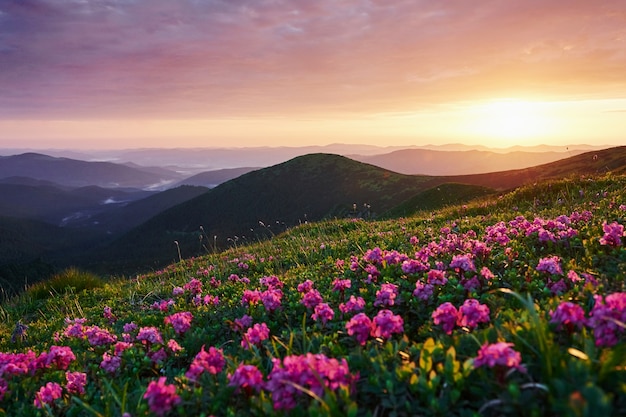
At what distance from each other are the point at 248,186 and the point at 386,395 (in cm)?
16222

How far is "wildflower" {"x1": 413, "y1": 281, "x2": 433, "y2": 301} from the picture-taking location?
466 centimetres

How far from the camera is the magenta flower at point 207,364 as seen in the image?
356 cm

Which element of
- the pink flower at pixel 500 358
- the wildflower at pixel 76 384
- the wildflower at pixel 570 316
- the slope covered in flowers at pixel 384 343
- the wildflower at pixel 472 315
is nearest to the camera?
the pink flower at pixel 500 358

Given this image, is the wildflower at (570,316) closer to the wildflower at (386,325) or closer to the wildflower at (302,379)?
the wildflower at (386,325)

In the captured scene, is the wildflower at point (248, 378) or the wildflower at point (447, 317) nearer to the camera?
the wildflower at point (248, 378)

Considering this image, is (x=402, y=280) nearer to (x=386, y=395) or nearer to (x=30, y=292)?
(x=386, y=395)

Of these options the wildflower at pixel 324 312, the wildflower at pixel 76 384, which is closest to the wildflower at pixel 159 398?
the wildflower at pixel 324 312

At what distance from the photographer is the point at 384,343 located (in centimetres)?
391

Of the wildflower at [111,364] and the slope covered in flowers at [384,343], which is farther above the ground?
the slope covered in flowers at [384,343]

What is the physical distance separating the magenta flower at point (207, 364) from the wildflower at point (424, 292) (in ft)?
7.24

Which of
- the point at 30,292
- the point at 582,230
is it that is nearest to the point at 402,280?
the point at 582,230

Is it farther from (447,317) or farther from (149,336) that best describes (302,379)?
(149,336)

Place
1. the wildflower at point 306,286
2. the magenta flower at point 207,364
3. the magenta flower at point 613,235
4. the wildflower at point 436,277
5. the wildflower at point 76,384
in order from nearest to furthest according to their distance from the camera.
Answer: the magenta flower at point 207,364
the wildflower at point 76,384
the wildflower at point 436,277
the magenta flower at point 613,235
the wildflower at point 306,286

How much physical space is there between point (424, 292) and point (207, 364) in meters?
2.43
